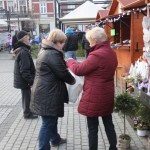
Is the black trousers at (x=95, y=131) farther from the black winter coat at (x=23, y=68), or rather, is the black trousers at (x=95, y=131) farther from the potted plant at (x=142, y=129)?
the black winter coat at (x=23, y=68)

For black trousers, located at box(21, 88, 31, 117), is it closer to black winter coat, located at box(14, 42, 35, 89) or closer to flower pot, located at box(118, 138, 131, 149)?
black winter coat, located at box(14, 42, 35, 89)

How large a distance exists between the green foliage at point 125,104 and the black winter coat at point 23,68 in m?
1.81

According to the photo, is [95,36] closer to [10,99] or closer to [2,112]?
[2,112]

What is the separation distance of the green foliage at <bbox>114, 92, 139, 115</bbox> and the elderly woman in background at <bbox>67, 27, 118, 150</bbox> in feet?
1.41

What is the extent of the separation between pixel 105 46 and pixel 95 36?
0.54ft

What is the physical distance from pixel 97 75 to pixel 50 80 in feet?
1.93

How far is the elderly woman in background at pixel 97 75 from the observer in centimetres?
365

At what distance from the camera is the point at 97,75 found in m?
3.68

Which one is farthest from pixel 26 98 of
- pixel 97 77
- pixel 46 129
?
pixel 97 77

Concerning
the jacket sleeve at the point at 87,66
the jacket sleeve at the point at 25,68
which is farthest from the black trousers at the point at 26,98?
the jacket sleeve at the point at 87,66

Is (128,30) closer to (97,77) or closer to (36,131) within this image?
(36,131)

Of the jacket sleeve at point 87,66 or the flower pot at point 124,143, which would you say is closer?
the jacket sleeve at point 87,66

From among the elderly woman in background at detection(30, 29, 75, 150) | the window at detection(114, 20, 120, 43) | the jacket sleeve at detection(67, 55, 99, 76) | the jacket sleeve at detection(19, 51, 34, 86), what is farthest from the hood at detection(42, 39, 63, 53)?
the window at detection(114, 20, 120, 43)

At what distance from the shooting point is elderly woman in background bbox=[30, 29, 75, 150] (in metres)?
3.84
